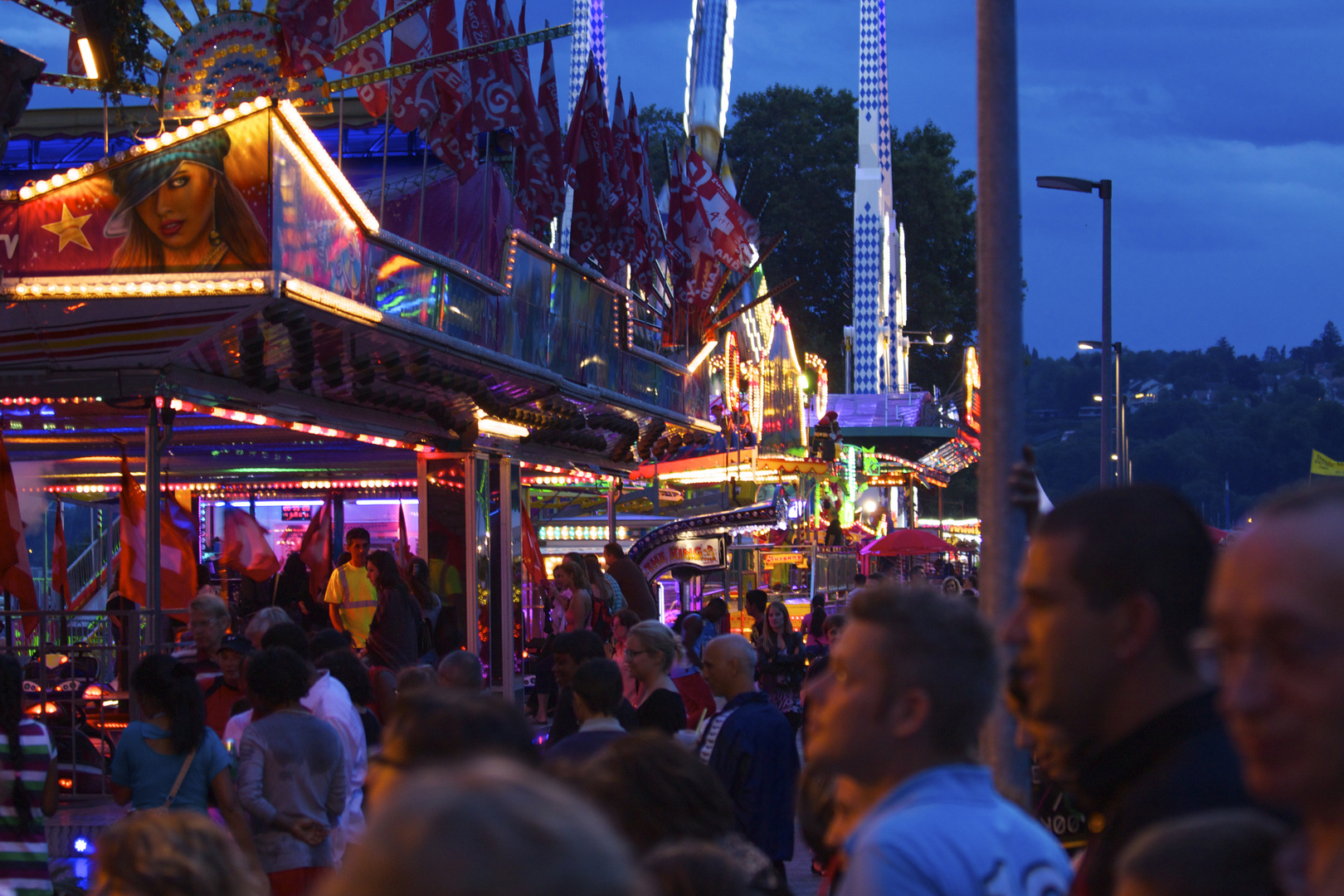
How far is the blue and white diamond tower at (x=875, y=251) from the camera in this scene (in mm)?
61469

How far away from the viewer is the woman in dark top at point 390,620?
11.7 m

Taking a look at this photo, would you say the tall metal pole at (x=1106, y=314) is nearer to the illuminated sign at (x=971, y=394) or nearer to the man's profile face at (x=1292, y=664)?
the illuminated sign at (x=971, y=394)

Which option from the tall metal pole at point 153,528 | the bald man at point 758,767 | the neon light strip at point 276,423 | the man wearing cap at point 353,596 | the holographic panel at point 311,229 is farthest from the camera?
the man wearing cap at point 353,596

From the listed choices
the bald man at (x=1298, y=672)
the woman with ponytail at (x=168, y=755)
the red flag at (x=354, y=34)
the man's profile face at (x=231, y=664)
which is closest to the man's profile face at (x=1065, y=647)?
the bald man at (x=1298, y=672)

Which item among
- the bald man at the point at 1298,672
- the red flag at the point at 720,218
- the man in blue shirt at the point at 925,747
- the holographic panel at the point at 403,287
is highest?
the red flag at the point at 720,218

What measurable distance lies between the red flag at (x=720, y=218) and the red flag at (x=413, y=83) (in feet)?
39.4

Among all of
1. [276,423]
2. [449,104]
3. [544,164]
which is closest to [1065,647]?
[276,423]

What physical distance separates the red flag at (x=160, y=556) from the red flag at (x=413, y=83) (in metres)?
4.44

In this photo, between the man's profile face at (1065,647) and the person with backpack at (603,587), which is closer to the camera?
the man's profile face at (1065,647)

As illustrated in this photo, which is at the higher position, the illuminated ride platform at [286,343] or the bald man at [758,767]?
the illuminated ride platform at [286,343]

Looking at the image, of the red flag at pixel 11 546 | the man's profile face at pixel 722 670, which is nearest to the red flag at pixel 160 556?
the red flag at pixel 11 546

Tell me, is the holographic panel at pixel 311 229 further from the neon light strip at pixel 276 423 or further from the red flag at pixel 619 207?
the red flag at pixel 619 207

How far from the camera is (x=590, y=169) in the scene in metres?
20.1

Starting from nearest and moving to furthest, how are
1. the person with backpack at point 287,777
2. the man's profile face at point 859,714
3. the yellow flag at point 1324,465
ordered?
the man's profile face at point 859,714
the person with backpack at point 287,777
the yellow flag at point 1324,465
